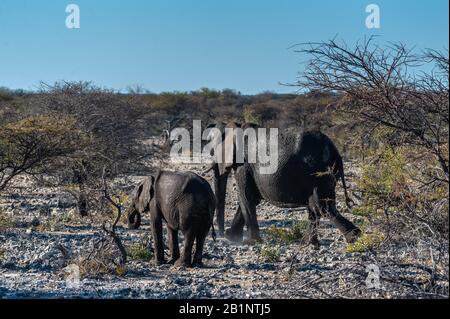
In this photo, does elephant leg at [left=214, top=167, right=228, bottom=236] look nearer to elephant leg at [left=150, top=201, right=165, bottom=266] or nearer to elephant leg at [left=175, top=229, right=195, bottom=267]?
elephant leg at [left=150, top=201, right=165, bottom=266]

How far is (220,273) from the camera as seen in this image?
848 centimetres

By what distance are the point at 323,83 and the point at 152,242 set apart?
3658 mm

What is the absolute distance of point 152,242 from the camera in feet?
33.1

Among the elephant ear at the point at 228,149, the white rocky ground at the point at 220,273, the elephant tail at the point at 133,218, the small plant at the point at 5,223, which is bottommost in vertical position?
the white rocky ground at the point at 220,273

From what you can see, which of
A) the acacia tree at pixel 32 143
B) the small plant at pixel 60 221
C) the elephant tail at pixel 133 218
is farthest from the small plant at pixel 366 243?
the acacia tree at pixel 32 143

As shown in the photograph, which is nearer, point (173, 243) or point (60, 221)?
point (173, 243)

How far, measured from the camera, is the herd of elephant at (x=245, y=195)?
904cm

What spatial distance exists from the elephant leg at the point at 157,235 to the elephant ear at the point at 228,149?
7.77 feet

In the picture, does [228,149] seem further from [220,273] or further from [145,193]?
[220,273]

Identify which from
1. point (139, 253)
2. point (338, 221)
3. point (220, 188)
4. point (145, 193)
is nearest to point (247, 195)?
point (220, 188)

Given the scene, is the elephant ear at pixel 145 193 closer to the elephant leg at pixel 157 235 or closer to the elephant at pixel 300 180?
the elephant leg at pixel 157 235

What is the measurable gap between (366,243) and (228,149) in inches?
150

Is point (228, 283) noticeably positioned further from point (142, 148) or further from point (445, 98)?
point (142, 148)
